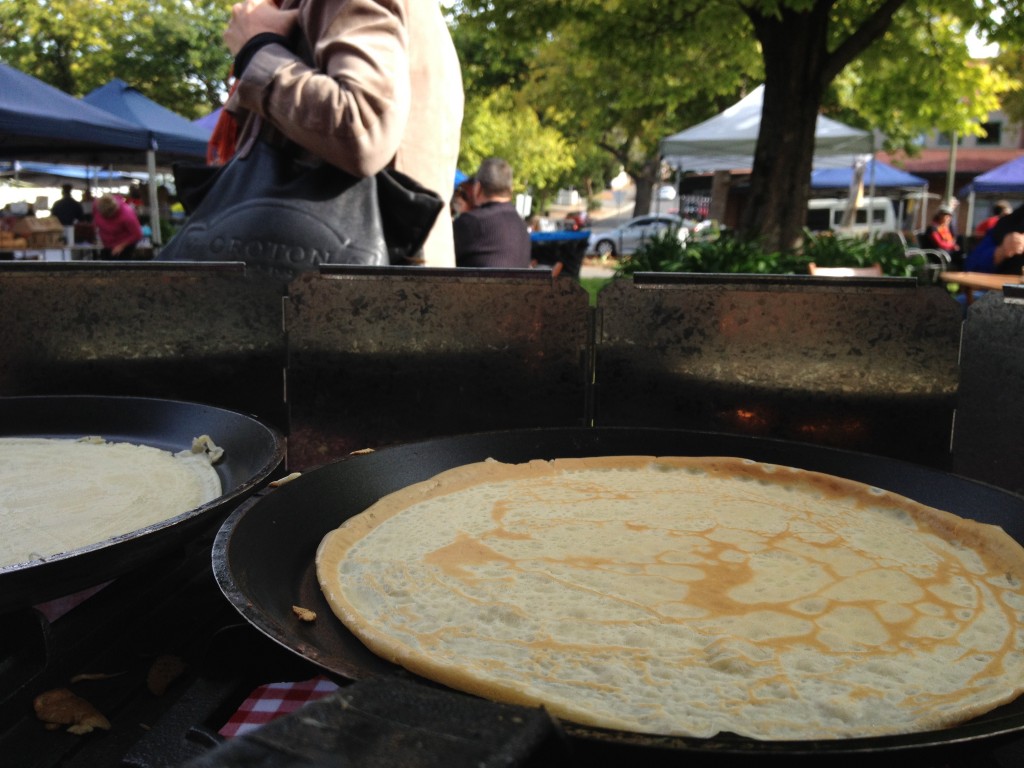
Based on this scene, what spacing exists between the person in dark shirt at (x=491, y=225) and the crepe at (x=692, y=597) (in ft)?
15.3

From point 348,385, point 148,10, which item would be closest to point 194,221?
point 348,385

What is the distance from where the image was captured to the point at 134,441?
6.51 feet

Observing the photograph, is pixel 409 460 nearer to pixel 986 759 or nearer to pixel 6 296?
pixel 986 759

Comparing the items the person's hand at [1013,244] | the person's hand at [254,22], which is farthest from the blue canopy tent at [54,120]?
the person's hand at [1013,244]

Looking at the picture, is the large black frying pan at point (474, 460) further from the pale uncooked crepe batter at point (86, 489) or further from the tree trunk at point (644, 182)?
the tree trunk at point (644, 182)

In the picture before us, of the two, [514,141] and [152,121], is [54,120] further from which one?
[514,141]

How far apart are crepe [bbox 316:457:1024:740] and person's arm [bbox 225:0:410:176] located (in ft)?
3.66

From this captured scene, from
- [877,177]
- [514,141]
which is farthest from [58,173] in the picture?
[877,177]

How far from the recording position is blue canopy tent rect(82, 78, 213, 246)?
1253cm

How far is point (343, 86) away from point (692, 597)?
168 centimetres

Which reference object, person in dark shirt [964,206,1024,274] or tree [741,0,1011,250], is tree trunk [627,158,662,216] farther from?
person in dark shirt [964,206,1024,274]

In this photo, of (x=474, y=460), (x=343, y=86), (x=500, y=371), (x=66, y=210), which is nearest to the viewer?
(x=474, y=460)

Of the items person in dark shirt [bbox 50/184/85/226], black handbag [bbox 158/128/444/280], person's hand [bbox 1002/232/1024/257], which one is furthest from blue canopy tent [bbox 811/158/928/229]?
black handbag [bbox 158/128/444/280]

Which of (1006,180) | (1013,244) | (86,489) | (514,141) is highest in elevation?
(514,141)
